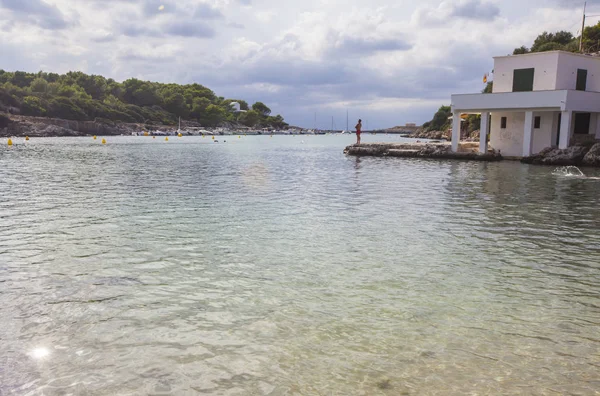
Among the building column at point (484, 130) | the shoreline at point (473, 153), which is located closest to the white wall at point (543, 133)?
the shoreline at point (473, 153)

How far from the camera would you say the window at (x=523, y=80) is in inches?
1497

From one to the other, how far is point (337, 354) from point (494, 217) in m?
10.5

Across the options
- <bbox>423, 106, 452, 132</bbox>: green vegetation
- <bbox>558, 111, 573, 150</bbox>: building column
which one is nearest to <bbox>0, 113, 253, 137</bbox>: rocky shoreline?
<bbox>423, 106, 452, 132</bbox>: green vegetation

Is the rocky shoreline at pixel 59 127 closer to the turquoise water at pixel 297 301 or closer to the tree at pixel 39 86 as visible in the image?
the tree at pixel 39 86

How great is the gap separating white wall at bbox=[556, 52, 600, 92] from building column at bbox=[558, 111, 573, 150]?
247 centimetres

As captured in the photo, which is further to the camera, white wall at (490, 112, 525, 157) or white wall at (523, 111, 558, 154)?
white wall at (490, 112, 525, 157)

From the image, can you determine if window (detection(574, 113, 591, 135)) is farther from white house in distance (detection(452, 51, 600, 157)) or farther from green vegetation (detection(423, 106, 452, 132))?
green vegetation (detection(423, 106, 452, 132))

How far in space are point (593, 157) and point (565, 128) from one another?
315 cm

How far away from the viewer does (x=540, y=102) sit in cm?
3631

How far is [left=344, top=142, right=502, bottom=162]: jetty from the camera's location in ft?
133

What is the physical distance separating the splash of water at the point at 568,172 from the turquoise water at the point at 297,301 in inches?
594

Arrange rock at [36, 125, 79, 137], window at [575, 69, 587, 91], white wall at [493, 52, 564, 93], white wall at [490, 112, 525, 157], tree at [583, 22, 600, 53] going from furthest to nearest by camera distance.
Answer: rock at [36, 125, 79, 137] < tree at [583, 22, 600, 53] < white wall at [490, 112, 525, 157] < window at [575, 69, 587, 91] < white wall at [493, 52, 564, 93]

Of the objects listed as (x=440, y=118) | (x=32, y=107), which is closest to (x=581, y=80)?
(x=440, y=118)

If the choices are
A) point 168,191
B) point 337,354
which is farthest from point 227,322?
point 168,191
